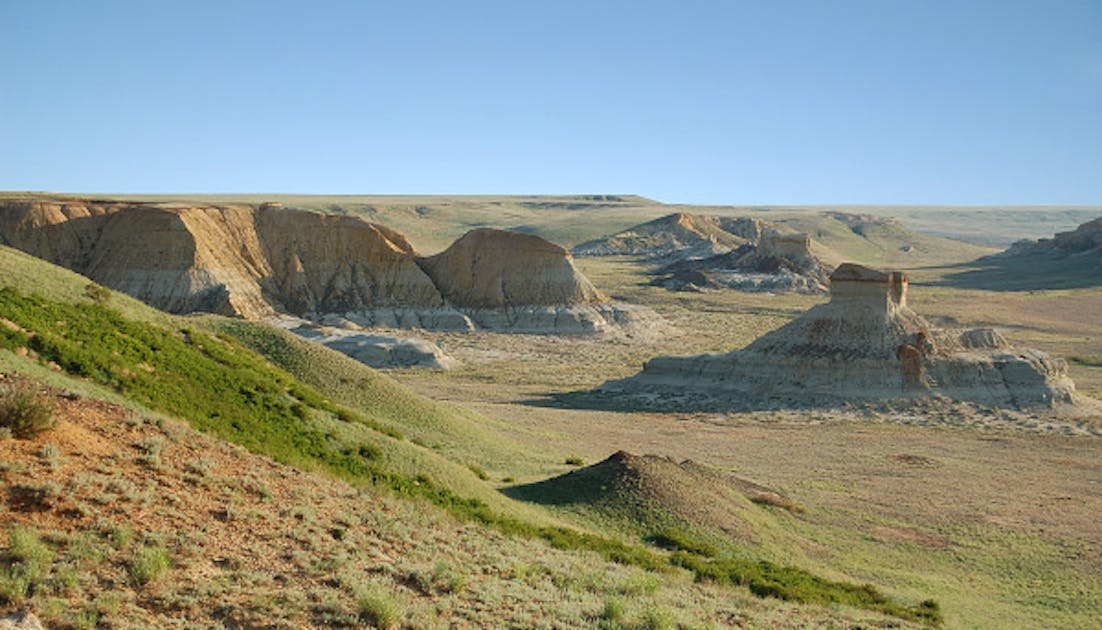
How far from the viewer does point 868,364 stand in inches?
1752

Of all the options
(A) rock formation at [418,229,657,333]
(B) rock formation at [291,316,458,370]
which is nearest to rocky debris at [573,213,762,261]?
(A) rock formation at [418,229,657,333]

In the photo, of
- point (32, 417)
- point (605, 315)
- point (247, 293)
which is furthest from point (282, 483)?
point (605, 315)

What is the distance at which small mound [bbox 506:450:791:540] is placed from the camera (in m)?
21.0

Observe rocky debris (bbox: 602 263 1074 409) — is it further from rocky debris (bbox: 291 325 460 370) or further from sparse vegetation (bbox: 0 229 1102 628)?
rocky debris (bbox: 291 325 460 370)

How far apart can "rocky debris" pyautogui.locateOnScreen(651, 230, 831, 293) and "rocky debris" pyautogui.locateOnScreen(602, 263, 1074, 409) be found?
61642 mm

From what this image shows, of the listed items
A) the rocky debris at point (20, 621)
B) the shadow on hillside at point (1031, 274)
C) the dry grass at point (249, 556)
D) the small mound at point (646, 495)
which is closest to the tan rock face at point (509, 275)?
the small mound at point (646, 495)

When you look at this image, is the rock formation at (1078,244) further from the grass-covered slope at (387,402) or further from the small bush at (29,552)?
the small bush at (29,552)

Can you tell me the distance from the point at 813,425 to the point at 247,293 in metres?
41.0

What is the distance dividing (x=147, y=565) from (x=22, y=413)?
116 inches

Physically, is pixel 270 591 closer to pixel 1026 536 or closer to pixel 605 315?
pixel 1026 536

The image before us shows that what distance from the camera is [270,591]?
10.8 metres

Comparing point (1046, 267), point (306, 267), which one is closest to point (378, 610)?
point (306, 267)

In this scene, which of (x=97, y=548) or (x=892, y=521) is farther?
(x=892, y=521)

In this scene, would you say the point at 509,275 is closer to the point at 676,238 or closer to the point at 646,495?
the point at 646,495
